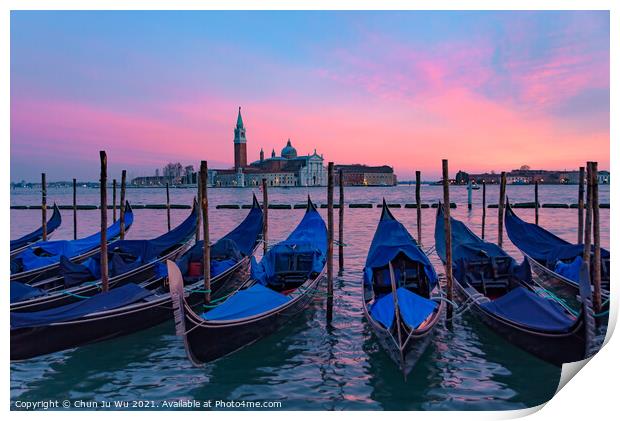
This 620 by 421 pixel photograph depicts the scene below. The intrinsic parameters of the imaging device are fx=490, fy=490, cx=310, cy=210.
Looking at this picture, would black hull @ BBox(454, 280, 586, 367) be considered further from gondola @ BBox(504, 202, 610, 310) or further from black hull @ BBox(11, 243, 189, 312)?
black hull @ BBox(11, 243, 189, 312)

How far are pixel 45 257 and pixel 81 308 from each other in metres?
4.88

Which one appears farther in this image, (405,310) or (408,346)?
(405,310)

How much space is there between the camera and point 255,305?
7.35 meters

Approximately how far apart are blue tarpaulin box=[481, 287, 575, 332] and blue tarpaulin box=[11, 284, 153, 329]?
5.51 m

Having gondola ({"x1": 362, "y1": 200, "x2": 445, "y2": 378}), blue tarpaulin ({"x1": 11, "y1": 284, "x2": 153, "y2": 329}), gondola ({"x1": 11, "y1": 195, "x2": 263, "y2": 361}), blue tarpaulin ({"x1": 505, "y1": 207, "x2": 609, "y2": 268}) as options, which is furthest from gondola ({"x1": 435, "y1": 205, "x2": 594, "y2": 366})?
blue tarpaulin ({"x1": 11, "y1": 284, "x2": 153, "y2": 329})

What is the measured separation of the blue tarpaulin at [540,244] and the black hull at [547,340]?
13.4 ft

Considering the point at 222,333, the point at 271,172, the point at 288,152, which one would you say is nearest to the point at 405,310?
the point at 222,333

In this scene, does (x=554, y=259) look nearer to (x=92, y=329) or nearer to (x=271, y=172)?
(x=92, y=329)

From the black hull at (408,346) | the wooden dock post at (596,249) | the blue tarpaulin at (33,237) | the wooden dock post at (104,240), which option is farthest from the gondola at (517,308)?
the blue tarpaulin at (33,237)

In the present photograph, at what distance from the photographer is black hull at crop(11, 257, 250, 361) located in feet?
21.0

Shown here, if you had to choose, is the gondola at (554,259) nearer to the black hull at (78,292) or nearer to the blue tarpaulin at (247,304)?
the blue tarpaulin at (247,304)

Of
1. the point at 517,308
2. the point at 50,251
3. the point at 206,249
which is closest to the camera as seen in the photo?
the point at 517,308
